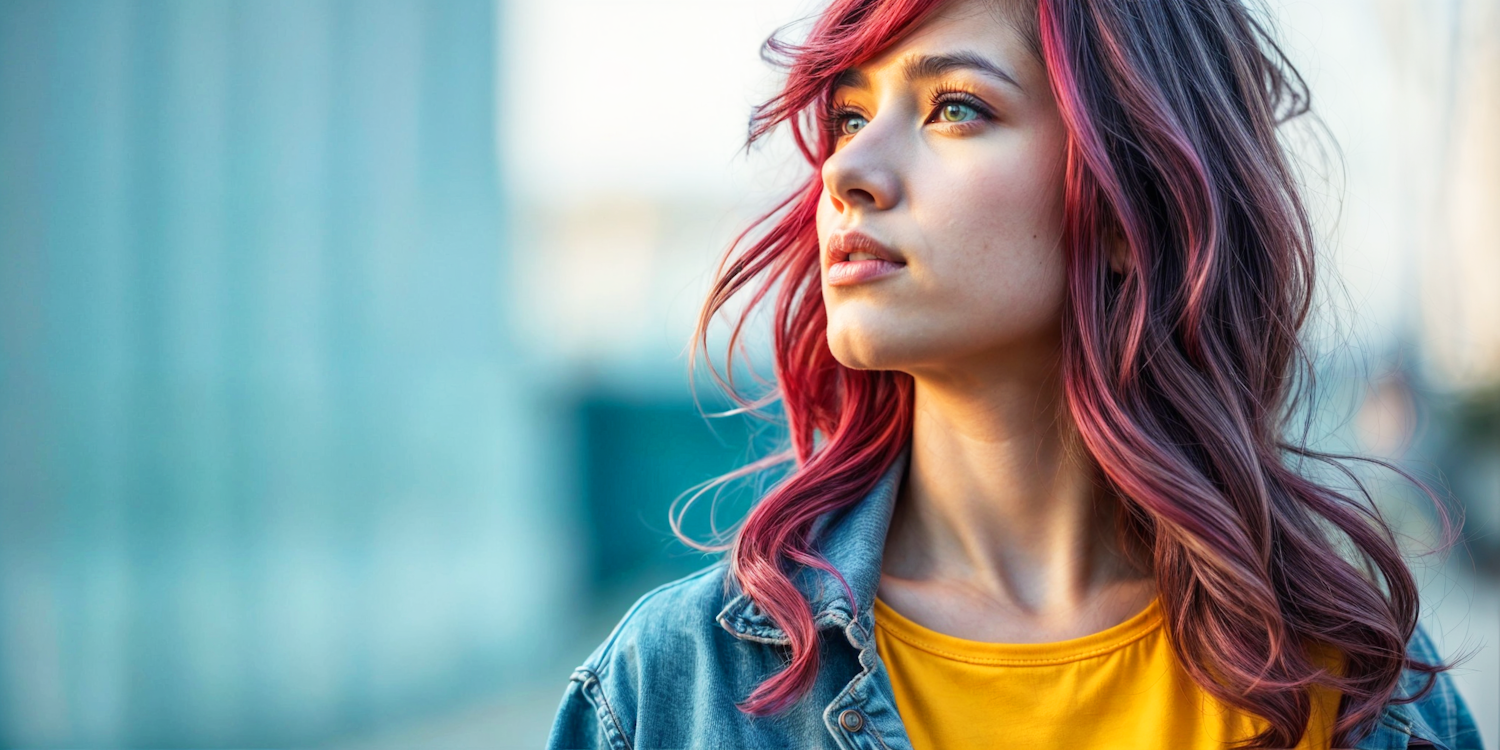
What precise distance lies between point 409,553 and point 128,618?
1.29m

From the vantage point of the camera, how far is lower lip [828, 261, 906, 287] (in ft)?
5.49

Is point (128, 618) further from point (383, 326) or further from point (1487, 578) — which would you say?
point (1487, 578)

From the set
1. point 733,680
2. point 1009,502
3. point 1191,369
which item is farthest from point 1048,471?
point 733,680

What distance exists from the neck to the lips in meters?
0.23

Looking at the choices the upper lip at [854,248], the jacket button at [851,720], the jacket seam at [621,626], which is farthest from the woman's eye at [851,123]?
the jacket button at [851,720]

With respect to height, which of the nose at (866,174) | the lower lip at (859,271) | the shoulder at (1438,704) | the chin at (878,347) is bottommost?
the shoulder at (1438,704)

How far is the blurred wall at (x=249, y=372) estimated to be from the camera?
187 inches

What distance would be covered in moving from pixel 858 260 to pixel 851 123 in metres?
0.32

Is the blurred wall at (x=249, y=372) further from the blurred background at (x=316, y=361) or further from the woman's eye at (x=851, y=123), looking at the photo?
the woman's eye at (x=851, y=123)

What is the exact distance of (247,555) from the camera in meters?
5.23

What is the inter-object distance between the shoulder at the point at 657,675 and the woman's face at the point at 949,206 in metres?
0.45

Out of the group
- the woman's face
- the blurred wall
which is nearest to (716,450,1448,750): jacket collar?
the woman's face

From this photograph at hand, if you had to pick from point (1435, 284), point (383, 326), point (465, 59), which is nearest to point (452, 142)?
point (465, 59)

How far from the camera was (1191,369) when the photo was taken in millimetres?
1791
